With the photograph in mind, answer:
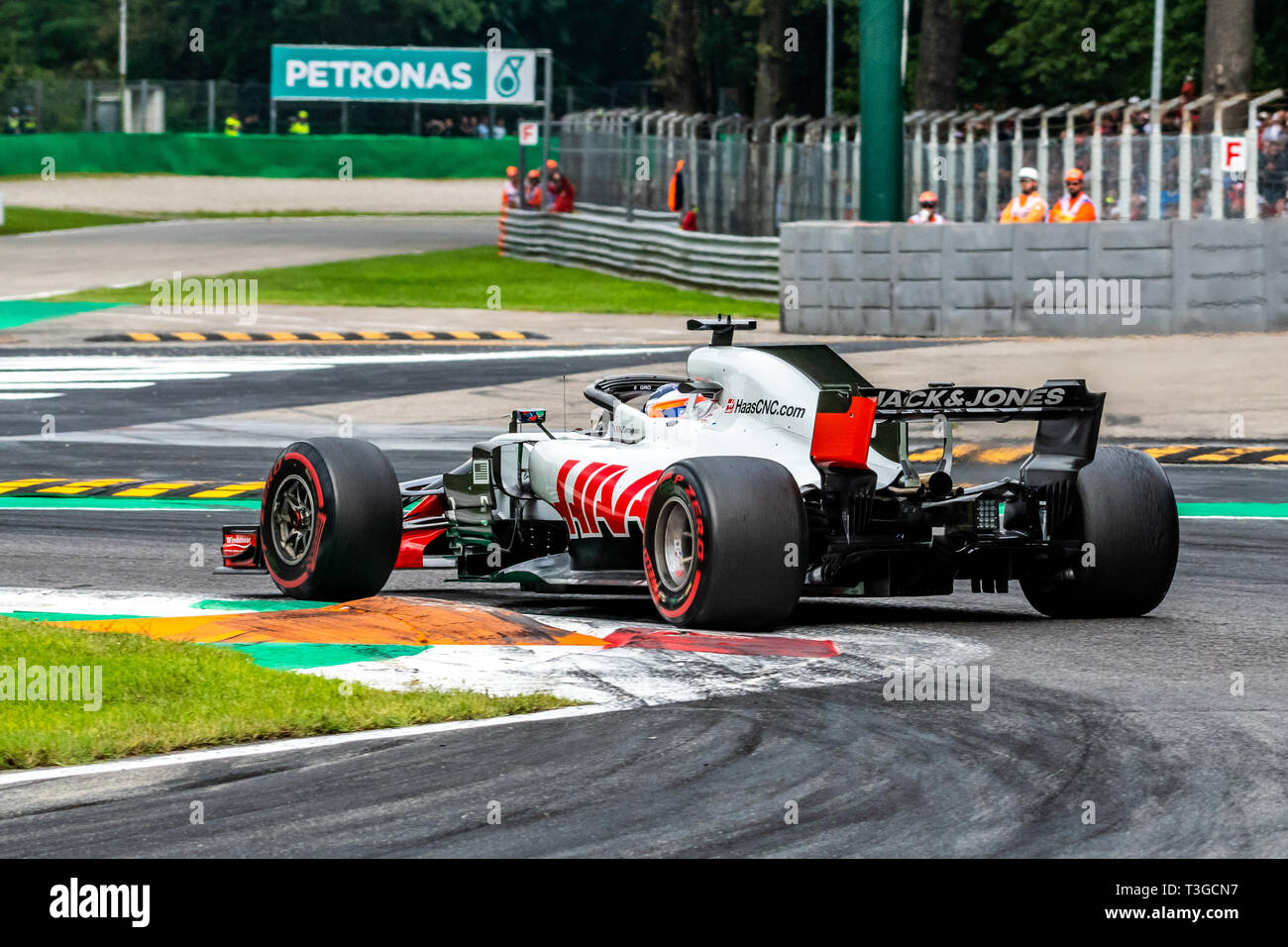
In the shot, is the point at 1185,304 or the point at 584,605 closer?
the point at 584,605

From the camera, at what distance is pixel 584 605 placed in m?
11.2

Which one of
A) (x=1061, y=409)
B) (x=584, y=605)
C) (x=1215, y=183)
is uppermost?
(x=1215, y=183)

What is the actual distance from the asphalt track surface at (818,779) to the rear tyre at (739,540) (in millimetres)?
607

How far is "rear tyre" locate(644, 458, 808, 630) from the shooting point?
905 centimetres

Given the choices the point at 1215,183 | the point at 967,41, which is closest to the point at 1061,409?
the point at 1215,183

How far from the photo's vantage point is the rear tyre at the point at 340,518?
33.7ft

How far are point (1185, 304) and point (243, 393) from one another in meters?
10.5

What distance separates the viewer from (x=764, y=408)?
394 inches

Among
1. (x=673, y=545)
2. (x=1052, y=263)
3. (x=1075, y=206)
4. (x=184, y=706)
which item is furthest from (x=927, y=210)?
(x=184, y=706)

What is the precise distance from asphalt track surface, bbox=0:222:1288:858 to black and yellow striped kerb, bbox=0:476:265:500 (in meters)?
7.01

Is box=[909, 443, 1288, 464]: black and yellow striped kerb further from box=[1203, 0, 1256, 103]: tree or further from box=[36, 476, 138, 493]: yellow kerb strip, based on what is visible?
box=[1203, 0, 1256, 103]: tree

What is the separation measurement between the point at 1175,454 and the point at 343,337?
1342 cm

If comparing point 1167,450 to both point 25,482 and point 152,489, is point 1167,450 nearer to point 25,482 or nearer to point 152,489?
point 152,489
